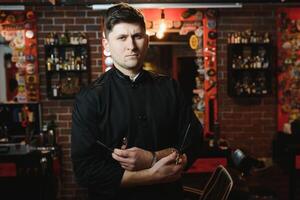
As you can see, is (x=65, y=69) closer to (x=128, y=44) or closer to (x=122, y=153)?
(x=128, y=44)

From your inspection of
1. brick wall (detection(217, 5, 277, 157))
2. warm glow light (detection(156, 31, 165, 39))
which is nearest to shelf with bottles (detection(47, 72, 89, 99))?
warm glow light (detection(156, 31, 165, 39))

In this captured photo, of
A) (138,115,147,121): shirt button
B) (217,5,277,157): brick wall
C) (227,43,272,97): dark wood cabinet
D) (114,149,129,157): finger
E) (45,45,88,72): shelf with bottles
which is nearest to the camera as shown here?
(114,149,129,157): finger

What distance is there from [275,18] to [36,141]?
3.28 meters

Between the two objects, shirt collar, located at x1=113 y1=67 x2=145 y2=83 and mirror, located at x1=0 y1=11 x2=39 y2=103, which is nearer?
shirt collar, located at x1=113 y1=67 x2=145 y2=83

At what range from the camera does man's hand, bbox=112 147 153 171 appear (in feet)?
5.01

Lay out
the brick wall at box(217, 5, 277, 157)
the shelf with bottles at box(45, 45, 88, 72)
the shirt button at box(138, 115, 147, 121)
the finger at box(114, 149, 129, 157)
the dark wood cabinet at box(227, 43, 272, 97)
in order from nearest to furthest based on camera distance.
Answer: the finger at box(114, 149, 129, 157) < the shirt button at box(138, 115, 147, 121) < the shelf with bottles at box(45, 45, 88, 72) < the dark wood cabinet at box(227, 43, 272, 97) < the brick wall at box(217, 5, 277, 157)

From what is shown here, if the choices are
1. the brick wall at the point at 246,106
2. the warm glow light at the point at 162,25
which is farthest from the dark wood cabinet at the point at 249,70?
the warm glow light at the point at 162,25

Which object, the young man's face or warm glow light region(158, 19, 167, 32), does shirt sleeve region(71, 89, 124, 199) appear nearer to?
the young man's face

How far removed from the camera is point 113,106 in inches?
64.5

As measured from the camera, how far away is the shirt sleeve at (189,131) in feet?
5.53

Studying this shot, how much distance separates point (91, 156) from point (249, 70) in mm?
3455

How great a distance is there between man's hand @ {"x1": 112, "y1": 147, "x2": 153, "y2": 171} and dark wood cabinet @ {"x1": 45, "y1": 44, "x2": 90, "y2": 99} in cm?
310

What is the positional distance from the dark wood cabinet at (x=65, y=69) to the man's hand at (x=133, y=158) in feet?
10.2

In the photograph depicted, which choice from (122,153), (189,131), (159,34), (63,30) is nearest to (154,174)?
(122,153)
